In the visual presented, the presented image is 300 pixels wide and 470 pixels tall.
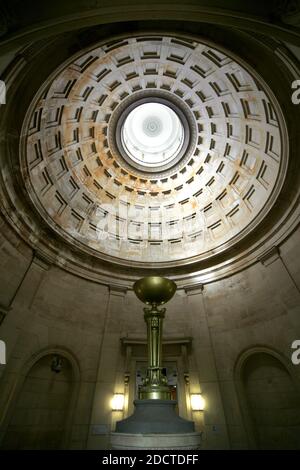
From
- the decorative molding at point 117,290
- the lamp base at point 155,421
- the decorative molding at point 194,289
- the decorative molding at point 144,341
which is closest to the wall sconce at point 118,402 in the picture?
the decorative molding at point 144,341

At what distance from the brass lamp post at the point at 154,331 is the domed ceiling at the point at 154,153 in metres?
8.35

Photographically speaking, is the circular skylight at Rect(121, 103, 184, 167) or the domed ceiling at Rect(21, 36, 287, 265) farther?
the circular skylight at Rect(121, 103, 184, 167)

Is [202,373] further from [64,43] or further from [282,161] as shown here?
[64,43]

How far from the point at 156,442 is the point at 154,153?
17.9 m

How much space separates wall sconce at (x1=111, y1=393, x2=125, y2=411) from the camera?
10.4 meters

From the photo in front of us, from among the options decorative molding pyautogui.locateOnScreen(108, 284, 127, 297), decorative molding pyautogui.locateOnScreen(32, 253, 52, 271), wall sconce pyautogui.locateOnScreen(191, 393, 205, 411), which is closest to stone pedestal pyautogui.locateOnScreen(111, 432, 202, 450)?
wall sconce pyautogui.locateOnScreen(191, 393, 205, 411)

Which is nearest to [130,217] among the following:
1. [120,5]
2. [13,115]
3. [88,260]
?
[88,260]

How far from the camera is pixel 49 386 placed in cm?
1030

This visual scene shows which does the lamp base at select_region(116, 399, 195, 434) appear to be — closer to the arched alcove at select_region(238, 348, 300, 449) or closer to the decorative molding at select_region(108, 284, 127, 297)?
the arched alcove at select_region(238, 348, 300, 449)

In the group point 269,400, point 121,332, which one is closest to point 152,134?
point 121,332

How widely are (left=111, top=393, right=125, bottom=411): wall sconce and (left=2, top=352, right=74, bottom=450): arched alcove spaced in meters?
1.86

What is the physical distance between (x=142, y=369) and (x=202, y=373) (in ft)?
9.65

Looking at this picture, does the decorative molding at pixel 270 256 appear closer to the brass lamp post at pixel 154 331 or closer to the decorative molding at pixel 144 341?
the decorative molding at pixel 144 341

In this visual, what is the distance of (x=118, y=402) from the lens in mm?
10547
